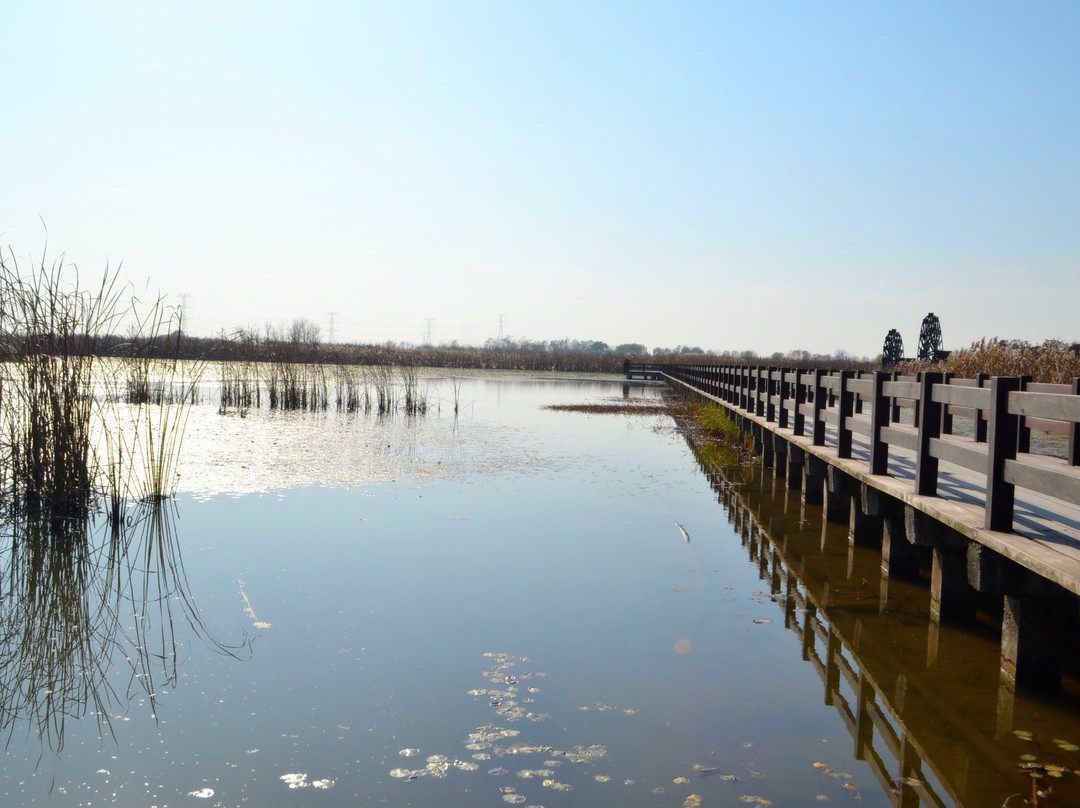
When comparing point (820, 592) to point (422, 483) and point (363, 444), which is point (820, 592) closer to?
point (422, 483)

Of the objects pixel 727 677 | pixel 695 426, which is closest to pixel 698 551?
pixel 727 677

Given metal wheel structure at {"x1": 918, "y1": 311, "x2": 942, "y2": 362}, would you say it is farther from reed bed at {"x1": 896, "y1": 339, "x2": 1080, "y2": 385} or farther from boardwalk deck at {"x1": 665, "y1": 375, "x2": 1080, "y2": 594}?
boardwalk deck at {"x1": 665, "y1": 375, "x2": 1080, "y2": 594}

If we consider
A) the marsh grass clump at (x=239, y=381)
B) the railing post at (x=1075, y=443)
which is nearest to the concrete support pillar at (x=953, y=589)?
the railing post at (x=1075, y=443)

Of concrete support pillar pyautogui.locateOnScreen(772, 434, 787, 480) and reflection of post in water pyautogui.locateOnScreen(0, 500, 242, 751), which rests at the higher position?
concrete support pillar pyautogui.locateOnScreen(772, 434, 787, 480)

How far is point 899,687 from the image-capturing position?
17.6ft

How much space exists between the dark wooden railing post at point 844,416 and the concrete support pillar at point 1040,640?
4.01 m

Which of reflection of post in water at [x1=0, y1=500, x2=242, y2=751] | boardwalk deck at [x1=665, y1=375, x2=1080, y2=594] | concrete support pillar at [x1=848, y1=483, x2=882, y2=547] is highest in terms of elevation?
boardwalk deck at [x1=665, y1=375, x2=1080, y2=594]

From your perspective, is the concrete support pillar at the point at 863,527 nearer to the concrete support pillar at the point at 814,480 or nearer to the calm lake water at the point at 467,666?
the calm lake water at the point at 467,666

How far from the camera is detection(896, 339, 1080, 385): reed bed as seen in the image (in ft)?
56.7

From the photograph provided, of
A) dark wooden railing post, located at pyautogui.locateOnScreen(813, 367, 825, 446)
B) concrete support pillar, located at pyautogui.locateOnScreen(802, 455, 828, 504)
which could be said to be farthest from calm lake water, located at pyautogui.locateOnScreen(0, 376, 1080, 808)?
dark wooden railing post, located at pyautogui.locateOnScreen(813, 367, 825, 446)

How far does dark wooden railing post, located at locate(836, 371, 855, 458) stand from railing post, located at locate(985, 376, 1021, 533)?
12.8 feet

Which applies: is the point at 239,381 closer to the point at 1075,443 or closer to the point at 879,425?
the point at 879,425

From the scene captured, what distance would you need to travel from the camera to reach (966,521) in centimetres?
561

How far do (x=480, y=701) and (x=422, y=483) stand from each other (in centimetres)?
750
